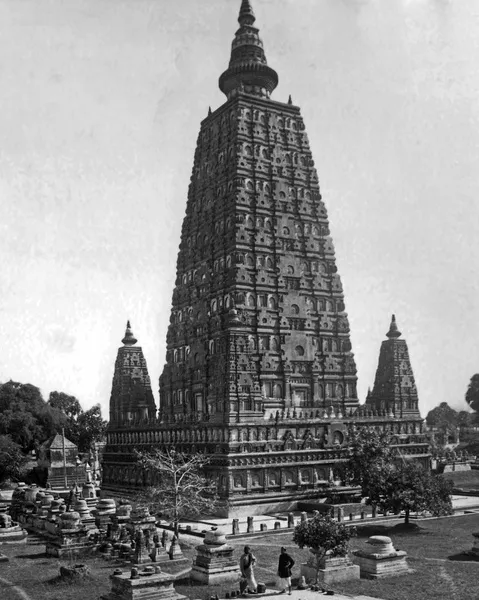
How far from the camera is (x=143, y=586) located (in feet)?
82.5

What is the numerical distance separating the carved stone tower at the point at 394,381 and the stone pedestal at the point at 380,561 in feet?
140

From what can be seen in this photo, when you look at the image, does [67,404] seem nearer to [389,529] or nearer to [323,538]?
[389,529]

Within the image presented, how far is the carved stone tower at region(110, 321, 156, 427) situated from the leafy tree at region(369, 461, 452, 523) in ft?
122

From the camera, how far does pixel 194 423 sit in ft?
198

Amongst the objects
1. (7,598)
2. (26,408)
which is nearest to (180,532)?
(7,598)

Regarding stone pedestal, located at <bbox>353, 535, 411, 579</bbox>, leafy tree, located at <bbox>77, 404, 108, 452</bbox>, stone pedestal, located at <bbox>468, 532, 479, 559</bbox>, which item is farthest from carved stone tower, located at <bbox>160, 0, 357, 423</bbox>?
leafy tree, located at <bbox>77, 404, 108, 452</bbox>

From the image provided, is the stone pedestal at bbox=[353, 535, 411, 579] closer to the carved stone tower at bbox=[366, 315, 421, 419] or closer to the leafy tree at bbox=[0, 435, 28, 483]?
the carved stone tower at bbox=[366, 315, 421, 419]

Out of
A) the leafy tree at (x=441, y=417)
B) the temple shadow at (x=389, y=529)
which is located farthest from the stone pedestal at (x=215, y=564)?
the leafy tree at (x=441, y=417)

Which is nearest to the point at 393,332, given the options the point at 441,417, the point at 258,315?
the point at 258,315

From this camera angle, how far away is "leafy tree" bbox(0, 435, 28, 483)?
83.6m

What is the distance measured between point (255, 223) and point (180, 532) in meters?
33.3

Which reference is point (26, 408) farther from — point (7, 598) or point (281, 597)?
point (281, 597)

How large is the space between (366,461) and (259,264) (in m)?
24.4

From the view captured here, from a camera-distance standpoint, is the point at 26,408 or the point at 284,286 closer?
the point at 284,286
